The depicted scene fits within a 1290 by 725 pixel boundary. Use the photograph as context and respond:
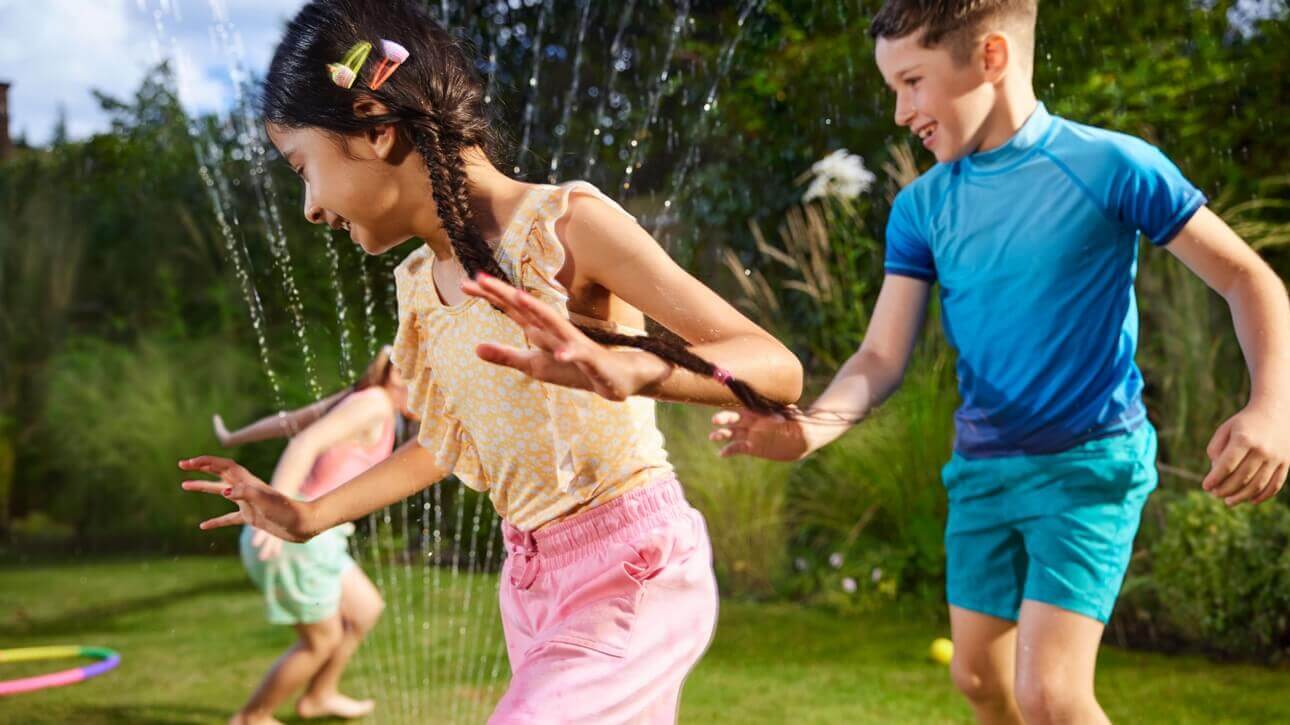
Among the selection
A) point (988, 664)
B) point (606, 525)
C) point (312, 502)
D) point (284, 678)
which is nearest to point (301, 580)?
point (284, 678)

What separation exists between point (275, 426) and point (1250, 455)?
2708 millimetres

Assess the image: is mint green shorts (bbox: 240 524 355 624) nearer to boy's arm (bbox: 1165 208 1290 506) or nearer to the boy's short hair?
the boy's short hair

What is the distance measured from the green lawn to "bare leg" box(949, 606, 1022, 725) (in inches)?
66.9

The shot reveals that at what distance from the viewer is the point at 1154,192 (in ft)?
7.30

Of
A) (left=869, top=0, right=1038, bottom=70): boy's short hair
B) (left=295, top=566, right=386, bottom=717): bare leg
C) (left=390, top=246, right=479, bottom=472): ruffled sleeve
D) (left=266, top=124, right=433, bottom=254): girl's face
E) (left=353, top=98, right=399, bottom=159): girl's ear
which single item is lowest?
(left=295, top=566, right=386, bottom=717): bare leg

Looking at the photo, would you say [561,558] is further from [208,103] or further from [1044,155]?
[208,103]

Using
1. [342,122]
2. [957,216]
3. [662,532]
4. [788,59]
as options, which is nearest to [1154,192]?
[957,216]

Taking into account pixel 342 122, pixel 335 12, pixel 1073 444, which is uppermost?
pixel 335 12

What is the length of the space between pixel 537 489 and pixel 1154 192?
3.89 ft

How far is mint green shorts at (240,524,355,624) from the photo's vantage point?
430cm

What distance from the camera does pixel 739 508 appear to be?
596 cm

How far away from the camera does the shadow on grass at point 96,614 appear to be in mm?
6266

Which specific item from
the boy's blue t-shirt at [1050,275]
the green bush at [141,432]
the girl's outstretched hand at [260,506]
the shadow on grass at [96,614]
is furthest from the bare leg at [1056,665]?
the green bush at [141,432]

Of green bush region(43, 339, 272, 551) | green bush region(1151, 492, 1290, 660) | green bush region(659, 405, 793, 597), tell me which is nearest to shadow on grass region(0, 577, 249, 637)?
green bush region(43, 339, 272, 551)
